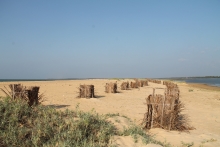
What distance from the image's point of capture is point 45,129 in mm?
4383

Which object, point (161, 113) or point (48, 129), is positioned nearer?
point (48, 129)

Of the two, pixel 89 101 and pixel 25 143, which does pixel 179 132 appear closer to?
pixel 25 143

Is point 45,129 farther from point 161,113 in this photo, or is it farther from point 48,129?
point 161,113

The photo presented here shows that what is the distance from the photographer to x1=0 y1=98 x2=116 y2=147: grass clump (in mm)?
4172

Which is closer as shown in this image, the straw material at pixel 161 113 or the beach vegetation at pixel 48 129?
the beach vegetation at pixel 48 129

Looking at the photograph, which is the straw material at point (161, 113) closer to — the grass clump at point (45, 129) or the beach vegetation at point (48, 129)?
the beach vegetation at point (48, 129)

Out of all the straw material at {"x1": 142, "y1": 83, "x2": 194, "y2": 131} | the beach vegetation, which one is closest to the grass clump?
the beach vegetation

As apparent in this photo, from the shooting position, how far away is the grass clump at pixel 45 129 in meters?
4.17

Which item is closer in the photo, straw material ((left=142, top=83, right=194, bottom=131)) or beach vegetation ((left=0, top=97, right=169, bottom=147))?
beach vegetation ((left=0, top=97, right=169, bottom=147))

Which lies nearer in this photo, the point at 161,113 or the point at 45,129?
the point at 45,129

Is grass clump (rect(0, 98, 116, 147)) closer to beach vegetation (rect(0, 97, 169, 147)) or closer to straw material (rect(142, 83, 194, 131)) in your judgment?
beach vegetation (rect(0, 97, 169, 147))

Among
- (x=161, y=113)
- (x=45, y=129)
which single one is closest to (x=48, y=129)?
A: (x=45, y=129)

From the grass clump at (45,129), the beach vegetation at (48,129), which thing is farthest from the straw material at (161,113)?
the grass clump at (45,129)

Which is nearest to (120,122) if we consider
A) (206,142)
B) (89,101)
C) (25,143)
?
(206,142)
